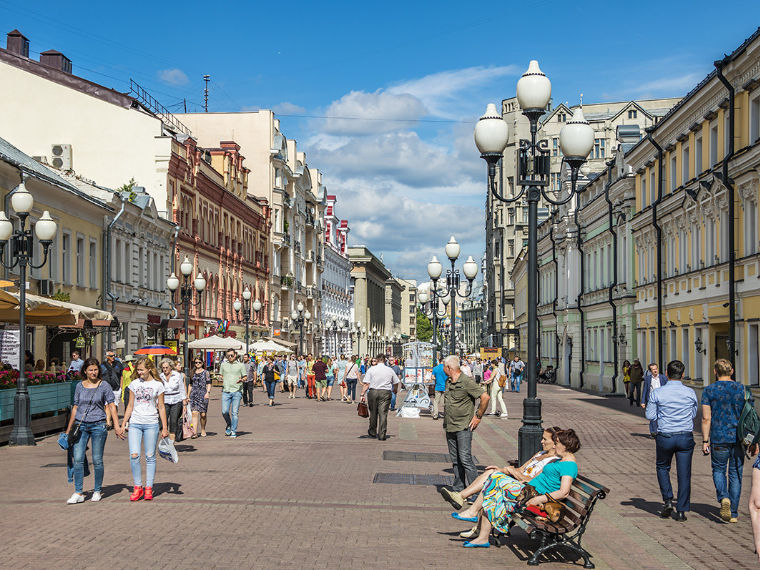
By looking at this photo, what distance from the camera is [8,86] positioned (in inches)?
1601

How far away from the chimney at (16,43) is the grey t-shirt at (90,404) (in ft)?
107

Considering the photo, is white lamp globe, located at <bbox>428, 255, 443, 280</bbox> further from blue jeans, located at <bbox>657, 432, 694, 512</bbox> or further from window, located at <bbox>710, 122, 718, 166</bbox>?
blue jeans, located at <bbox>657, 432, 694, 512</bbox>

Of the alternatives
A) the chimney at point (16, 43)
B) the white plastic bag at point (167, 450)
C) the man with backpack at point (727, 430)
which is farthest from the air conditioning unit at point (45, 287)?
the man with backpack at point (727, 430)

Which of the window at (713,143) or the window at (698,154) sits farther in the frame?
the window at (698,154)

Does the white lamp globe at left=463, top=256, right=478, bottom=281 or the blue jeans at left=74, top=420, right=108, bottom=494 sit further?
the white lamp globe at left=463, top=256, right=478, bottom=281

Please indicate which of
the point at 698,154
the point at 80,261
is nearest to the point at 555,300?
the point at 698,154

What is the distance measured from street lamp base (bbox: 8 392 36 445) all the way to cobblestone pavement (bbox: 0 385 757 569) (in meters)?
0.38

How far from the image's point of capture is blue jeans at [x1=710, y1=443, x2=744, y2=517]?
35.2ft

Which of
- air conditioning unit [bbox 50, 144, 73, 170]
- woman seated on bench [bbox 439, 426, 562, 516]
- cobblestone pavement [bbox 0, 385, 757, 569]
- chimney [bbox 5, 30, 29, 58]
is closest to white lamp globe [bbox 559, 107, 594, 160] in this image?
cobblestone pavement [bbox 0, 385, 757, 569]

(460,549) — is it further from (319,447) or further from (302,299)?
(302,299)

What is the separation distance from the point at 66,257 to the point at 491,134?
2235cm

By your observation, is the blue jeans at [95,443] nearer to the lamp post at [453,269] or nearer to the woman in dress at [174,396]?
the woman in dress at [174,396]

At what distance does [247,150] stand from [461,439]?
194ft

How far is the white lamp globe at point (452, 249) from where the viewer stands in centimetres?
2661
